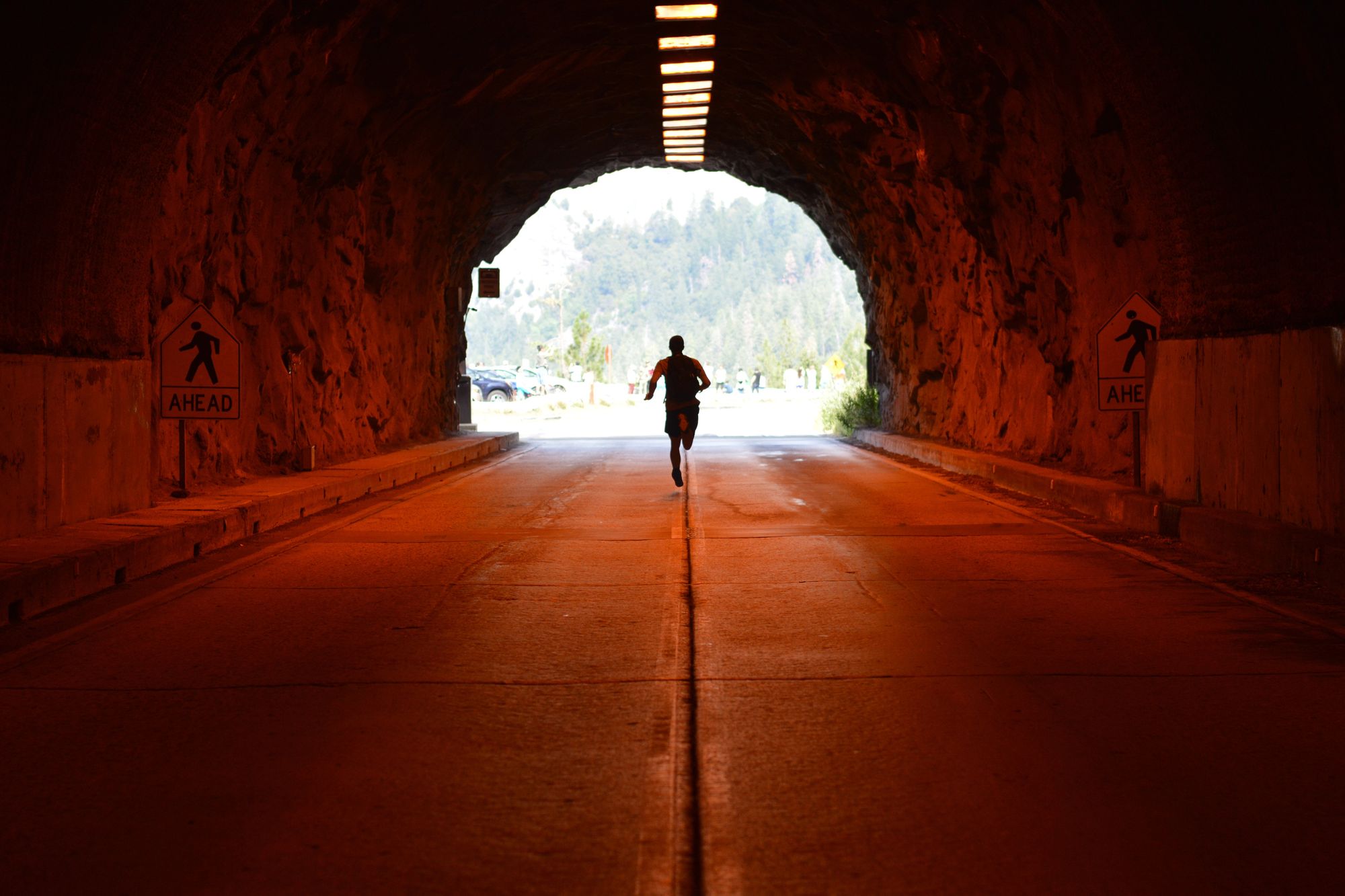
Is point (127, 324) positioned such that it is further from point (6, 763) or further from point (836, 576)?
point (6, 763)

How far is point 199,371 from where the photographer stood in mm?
13773

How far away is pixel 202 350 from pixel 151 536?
3445 mm

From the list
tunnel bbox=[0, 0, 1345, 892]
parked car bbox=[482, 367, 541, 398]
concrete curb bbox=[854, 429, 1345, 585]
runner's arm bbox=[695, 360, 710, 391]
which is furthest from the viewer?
parked car bbox=[482, 367, 541, 398]

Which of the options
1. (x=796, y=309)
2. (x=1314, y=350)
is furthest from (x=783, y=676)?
(x=796, y=309)

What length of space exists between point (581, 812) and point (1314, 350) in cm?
794

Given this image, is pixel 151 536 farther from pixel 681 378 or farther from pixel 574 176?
pixel 574 176

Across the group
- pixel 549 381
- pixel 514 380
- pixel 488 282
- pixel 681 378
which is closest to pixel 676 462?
pixel 681 378

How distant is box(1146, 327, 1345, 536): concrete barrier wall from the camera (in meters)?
9.98

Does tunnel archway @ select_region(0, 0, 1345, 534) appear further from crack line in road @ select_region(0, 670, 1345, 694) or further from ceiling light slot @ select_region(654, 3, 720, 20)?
crack line in road @ select_region(0, 670, 1345, 694)

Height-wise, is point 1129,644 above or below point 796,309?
below

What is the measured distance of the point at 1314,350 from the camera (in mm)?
10211

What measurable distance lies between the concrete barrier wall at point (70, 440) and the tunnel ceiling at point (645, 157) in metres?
0.31

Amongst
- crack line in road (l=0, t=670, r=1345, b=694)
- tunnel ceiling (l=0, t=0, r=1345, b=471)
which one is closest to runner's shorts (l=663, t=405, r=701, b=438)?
tunnel ceiling (l=0, t=0, r=1345, b=471)

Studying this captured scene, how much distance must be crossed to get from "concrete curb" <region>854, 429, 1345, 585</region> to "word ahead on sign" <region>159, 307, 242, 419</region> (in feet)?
30.3
